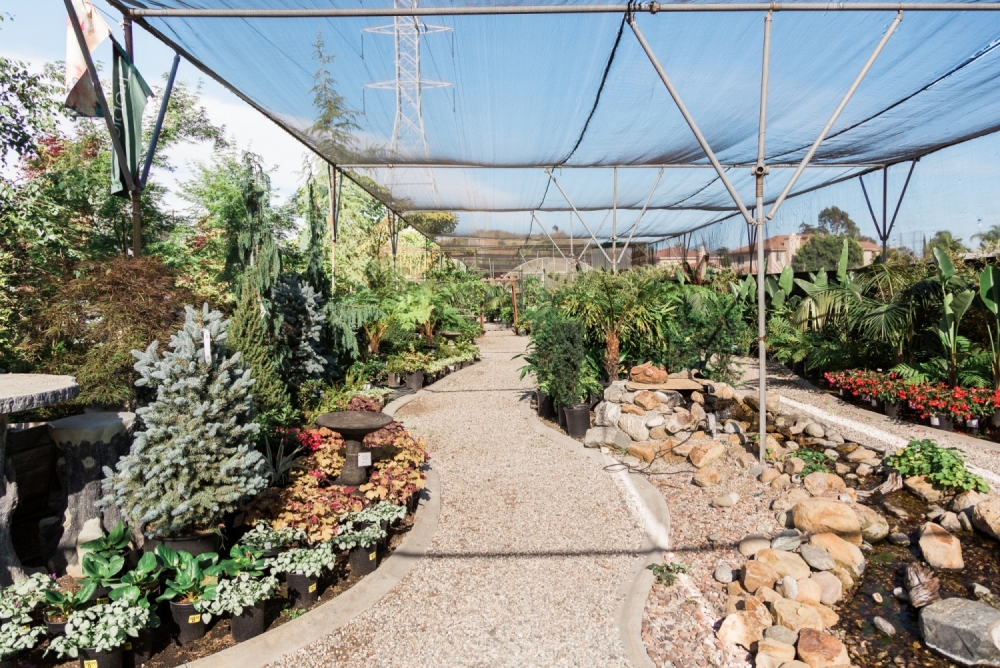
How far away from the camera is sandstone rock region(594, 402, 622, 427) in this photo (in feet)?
20.4

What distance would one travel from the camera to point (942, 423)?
580cm

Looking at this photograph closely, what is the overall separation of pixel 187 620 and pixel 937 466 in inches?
201

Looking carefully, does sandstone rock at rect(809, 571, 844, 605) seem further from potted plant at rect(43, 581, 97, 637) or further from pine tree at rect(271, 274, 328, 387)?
pine tree at rect(271, 274, 328, 387)

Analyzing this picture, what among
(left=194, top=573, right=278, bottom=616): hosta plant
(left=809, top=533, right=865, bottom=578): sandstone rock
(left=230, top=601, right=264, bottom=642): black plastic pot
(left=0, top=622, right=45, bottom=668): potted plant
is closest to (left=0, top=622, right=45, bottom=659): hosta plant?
(left=0, top=622, right=45, bottom=668): potted plant

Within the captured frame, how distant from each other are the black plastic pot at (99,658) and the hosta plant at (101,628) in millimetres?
22

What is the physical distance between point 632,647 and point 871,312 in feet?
20.3

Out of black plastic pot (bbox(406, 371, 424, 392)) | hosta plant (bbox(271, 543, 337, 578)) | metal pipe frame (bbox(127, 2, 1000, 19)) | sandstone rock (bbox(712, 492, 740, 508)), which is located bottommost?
sandstone rock (bbox(712, 492, 740, 508))

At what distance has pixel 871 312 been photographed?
23.3 ft

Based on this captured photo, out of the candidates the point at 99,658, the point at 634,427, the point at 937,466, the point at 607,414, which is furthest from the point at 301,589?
the point at 937,466

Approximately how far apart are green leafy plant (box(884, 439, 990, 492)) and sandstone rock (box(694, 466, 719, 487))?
4.62 feet

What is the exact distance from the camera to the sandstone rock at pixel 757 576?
3107mm

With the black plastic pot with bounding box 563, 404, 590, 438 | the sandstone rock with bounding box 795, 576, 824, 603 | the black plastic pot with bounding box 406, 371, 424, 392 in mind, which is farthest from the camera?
the black plastic pot with bounding box 406, 371, 424, 392

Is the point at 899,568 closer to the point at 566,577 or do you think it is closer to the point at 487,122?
the point at 566,577

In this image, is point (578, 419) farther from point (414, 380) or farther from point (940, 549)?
point (414, 380)
